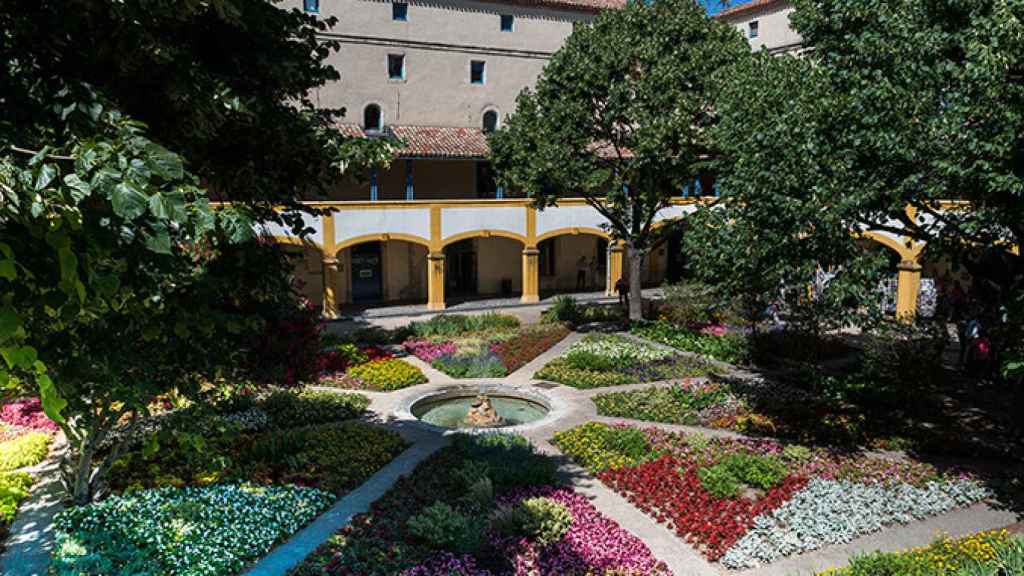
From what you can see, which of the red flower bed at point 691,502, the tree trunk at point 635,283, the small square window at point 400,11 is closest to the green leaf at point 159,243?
the red flower bed at point 691,502

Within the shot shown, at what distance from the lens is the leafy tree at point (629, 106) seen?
19.4 metres

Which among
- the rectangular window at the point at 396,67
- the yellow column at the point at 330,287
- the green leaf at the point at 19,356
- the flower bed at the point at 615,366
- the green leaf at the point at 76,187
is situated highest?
the rectangular window at the point at 396,67

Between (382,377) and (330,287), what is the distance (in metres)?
8.97

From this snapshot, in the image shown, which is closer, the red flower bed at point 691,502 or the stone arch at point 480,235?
the red flower bed at point 691,502

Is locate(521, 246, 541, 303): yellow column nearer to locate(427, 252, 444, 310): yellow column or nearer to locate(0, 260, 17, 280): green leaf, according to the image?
locate(427, 252, 444, 310): yellow column

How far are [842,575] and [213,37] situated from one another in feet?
28.6

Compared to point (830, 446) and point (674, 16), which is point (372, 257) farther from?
point (830, 446)

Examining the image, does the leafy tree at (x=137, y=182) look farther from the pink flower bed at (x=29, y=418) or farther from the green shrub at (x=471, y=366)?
the green shrub at (x=471, y=366)

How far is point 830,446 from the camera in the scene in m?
12.5

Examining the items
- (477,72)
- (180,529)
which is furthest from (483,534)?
(477,72)

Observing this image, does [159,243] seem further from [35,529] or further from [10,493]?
[10,493]

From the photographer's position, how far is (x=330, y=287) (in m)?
24.9

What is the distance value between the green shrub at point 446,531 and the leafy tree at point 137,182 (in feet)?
9.37

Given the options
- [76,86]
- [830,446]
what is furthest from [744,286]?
[76,86]
